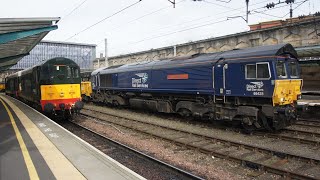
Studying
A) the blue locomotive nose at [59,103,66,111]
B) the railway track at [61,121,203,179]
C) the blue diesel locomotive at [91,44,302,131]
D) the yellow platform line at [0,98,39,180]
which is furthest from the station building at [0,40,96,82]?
the yellow platform line at [0,98,39,180]

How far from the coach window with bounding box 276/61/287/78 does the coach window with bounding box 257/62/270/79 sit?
0.42 metres

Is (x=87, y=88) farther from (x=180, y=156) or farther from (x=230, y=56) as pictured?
(x=180, y=156)

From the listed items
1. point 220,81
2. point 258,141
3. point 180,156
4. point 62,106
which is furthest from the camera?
point 62,106

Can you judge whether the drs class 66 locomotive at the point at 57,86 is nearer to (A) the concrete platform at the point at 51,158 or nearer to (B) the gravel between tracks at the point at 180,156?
(B) the gravel between tracks at the point at 180,156

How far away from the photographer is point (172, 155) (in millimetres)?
10594

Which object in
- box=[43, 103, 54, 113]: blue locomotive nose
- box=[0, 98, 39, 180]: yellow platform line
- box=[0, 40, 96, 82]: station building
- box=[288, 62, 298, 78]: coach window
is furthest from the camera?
box=[0, 40, 96, 82]: station building

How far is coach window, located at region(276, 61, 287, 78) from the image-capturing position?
1277 centimetres

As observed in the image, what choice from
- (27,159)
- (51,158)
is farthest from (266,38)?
(27,159)

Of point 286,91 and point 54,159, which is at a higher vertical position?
point 286,91

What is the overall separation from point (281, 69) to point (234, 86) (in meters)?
2.05

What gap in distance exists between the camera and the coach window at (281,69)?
12.8m

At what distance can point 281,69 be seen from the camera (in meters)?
12.9

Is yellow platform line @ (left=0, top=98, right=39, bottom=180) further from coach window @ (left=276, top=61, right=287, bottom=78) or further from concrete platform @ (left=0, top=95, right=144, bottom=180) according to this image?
coach window @ (left=276, top=61, right=287, bottom=78)

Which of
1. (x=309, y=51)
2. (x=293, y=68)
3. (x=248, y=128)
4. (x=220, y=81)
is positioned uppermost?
(x=309, y=51)
